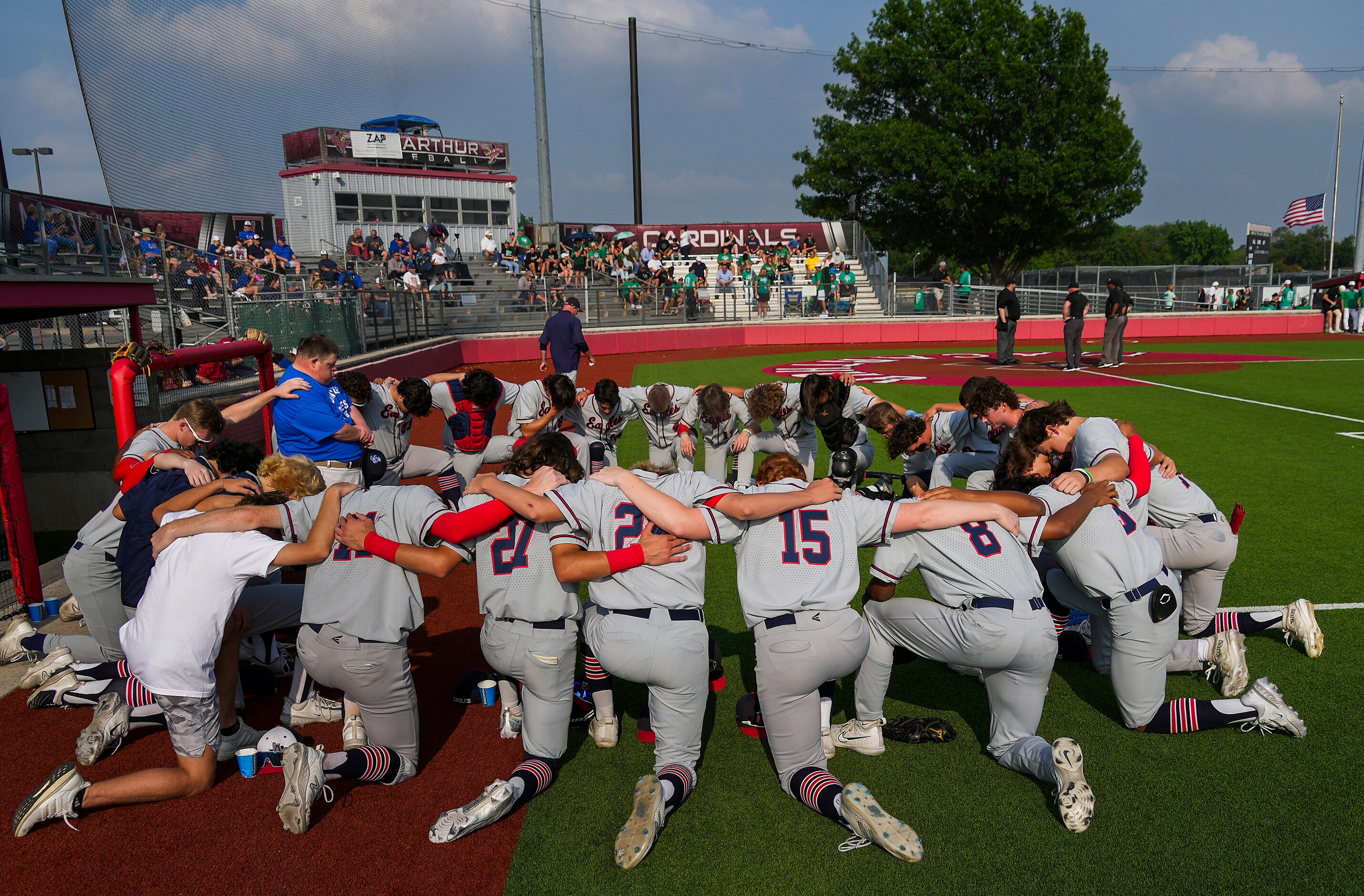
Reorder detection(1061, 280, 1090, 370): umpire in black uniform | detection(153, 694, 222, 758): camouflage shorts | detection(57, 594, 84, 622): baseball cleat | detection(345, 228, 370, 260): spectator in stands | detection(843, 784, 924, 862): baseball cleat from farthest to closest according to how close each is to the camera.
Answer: detection(345, 228, 370, 260): spectator in stands < detection(1061, 280, 1090, 370): umpire in black uniform < detection(57, 594, 84, 622): baseball cleat < detection(153, 694, 222, 758): camouflage shorts < detection(843, 784, 924, 862): baseball cleat

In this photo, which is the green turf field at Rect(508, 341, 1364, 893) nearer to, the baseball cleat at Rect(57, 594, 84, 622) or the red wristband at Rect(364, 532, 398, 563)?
the red wristband at Rect(364, 532, 398, 563)

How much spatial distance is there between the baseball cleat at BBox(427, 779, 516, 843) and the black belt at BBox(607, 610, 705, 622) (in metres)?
0.96

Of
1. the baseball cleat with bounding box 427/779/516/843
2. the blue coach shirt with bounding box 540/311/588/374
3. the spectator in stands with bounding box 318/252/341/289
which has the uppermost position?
the spectator in stands with bounding box 318/252/341/289

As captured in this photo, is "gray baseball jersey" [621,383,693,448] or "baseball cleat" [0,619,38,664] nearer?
"baseball cleat" [0,619,38,664]

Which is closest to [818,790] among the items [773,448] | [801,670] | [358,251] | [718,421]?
[801,670]

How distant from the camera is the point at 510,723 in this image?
15.8ft

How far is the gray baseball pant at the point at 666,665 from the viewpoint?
389cm

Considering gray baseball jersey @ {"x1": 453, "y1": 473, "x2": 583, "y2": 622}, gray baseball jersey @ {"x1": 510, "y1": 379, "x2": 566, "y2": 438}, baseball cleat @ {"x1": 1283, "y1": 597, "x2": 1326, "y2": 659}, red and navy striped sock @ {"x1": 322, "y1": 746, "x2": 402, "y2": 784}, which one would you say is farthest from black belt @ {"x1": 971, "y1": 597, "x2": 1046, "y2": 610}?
gray baseball jersey @ {"x1": 510, "y1": 379, "x2": 566, "y2": 438}

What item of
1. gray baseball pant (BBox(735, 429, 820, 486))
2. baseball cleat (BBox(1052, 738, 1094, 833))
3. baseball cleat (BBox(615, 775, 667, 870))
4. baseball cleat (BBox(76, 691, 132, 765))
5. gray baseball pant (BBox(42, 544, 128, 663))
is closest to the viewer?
baseball cleat (BBox(615, 775, 667, 870))

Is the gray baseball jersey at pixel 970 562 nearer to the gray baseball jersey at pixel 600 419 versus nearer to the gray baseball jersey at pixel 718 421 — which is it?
the gray baseball jersey at pixel 718 421

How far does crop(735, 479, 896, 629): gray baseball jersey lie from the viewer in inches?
154

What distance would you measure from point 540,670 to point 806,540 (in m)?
1.43

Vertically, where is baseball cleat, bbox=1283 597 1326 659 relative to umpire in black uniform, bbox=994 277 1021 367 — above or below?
below

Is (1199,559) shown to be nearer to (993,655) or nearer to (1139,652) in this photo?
(1139,652)
